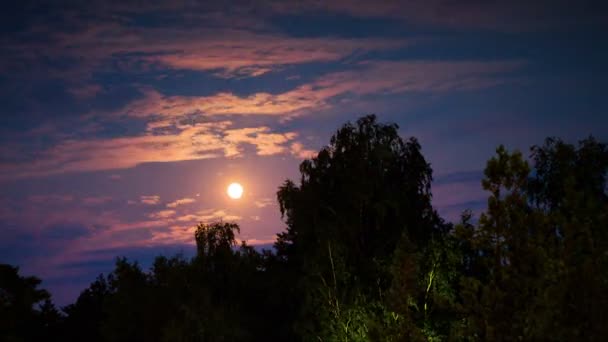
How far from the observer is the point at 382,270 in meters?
29.6

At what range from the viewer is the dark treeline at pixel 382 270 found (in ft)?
39.0

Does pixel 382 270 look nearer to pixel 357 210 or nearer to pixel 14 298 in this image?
pixel 357 210

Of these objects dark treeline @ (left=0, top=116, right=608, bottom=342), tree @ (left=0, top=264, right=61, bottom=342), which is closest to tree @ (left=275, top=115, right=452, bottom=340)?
dark treeline @ (left=0, top=116, right=608, bottom=342)

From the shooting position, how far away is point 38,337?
185 ft

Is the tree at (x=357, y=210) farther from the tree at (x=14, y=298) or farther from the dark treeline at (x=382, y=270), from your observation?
the tree at (x=14, y=298)

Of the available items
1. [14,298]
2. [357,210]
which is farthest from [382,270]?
[14,298]

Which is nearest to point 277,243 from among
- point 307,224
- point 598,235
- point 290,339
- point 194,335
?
point 290,339

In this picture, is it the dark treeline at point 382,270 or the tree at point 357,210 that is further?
the tree at point 357,210

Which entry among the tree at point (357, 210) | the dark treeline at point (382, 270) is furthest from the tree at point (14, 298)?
the tree at point (357, 210)

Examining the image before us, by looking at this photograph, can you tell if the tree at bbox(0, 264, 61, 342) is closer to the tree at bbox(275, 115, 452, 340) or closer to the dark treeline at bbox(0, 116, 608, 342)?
the dark treeline at bbox(0, 116, 608, 342)

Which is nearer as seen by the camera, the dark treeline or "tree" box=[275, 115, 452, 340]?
the dark treeline

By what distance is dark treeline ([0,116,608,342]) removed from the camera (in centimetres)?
1190

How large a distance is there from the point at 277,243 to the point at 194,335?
14.9m

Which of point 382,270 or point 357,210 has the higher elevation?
point 357,210
